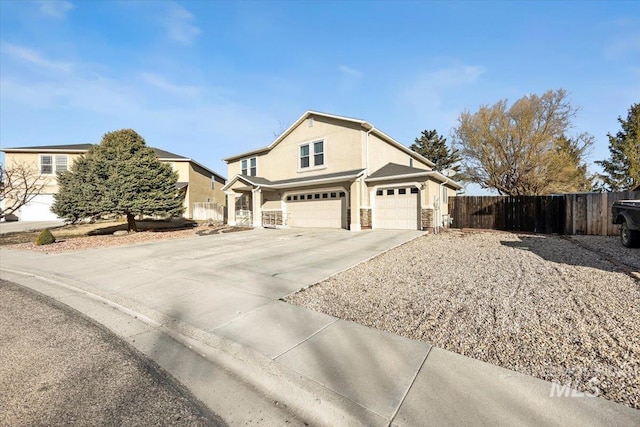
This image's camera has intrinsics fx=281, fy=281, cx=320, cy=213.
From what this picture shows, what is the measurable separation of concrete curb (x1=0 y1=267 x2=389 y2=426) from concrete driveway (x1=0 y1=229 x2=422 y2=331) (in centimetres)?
23

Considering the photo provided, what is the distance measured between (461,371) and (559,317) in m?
2.15

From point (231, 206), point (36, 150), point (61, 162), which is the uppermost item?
point (36, 150)

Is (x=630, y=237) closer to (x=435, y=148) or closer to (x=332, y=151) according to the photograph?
(x=332, y=151)

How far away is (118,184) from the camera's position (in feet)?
48.5

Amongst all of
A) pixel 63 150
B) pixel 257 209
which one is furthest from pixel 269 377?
pixel 63 150

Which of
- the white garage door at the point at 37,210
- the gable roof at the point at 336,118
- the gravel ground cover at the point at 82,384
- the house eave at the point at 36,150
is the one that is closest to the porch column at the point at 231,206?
the gable roof at the point at 336,118

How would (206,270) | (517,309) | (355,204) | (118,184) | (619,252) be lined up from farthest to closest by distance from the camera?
(355,204)
(118,184)
(619,252)
(206,270)
(517,309)

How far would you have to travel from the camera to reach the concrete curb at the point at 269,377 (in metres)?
2.32

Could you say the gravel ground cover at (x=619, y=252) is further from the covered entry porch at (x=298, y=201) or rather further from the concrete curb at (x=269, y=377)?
Answer: the covered entry porch at (x=298, y=201)

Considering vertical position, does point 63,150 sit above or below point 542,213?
above

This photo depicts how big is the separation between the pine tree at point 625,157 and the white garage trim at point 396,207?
2293 cm

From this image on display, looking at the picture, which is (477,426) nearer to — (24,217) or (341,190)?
(341,190)

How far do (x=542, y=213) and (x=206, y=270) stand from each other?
15976 millimetres

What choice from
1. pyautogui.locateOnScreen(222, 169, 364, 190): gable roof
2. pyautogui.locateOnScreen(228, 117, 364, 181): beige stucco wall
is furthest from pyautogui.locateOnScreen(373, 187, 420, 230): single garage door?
pyautogui.locateOnScreen(228, 117, 364, 181): beige stucco wall
